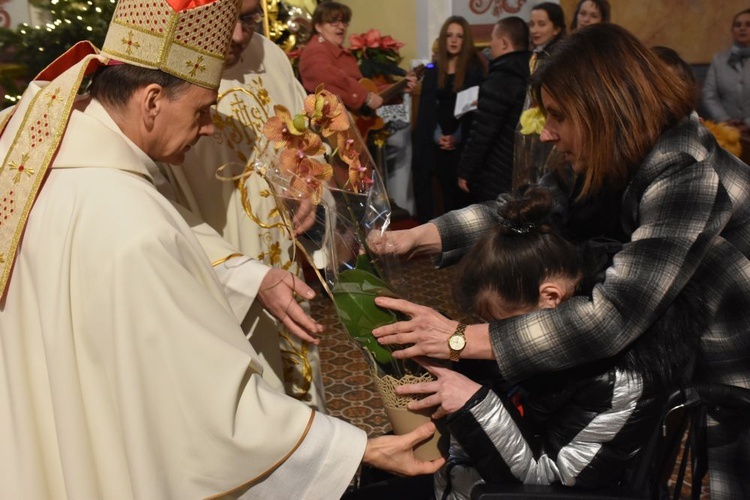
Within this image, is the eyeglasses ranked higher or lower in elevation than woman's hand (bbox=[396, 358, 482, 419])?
higher

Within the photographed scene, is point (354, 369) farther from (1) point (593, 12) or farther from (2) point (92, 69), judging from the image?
(2) point (92, 69)

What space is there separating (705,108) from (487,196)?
76.2 inches

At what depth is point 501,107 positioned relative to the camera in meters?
5.09

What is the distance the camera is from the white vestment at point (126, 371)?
1.50 meters

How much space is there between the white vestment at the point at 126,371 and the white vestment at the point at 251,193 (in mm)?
703

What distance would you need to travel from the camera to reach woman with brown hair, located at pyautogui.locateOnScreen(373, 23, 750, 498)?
175 centimetres

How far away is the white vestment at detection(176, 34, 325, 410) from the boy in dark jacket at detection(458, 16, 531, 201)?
8.96 ft

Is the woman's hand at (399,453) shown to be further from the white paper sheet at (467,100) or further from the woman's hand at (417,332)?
the white paper sheet at (467,100)

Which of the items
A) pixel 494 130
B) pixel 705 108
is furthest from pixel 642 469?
pixel 705 108

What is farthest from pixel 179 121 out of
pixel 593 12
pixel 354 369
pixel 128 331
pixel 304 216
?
pixel 593 12

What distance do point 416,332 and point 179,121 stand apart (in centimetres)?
66

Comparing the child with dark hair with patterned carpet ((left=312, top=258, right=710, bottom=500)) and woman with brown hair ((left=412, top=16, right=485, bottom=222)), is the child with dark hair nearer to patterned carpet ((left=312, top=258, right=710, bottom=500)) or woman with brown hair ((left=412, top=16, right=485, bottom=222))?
patterned carpet ((left=312, top=258, right=710, bottom=500))

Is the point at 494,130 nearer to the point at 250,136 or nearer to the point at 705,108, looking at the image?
the point at 705,108

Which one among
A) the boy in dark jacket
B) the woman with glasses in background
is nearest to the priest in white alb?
the boy in dark jacket
